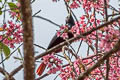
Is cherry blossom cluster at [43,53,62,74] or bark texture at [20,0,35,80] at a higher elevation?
bark texture at [20,0,35,80]

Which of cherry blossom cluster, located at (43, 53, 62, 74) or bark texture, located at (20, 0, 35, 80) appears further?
cherry blossom cluster, located at (43, 53, 62, 74)

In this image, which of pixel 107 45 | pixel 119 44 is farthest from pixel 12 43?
pixel 119 44

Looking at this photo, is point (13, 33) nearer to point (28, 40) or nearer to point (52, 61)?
point (52, 61)

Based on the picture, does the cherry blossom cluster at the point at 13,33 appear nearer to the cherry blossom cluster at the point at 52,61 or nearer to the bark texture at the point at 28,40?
the cherry blossom cluster at the point at 52,61

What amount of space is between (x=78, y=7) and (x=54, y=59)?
3.39 feet

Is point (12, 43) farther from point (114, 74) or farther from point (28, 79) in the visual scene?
point (28, 79)

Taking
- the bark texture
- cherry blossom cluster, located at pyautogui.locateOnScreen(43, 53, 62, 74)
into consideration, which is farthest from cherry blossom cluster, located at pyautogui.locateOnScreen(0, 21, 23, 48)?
the bark texture

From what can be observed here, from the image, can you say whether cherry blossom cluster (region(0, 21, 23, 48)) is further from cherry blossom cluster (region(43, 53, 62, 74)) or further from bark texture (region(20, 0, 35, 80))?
bark texture (region(20, 0, 35, 80))

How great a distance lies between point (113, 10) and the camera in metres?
2.21

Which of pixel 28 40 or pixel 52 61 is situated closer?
pixel 28 40

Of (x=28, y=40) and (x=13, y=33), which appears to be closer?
(x=28, y=40)

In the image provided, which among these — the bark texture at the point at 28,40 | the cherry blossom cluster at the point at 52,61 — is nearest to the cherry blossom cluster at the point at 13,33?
the cherry blossom cluster at the point at 52,61

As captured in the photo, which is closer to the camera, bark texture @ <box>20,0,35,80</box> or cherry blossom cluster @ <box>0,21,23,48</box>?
bark texture @ <box>20,0,35,80</box>

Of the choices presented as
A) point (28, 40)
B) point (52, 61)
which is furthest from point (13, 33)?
point (28, 40)
